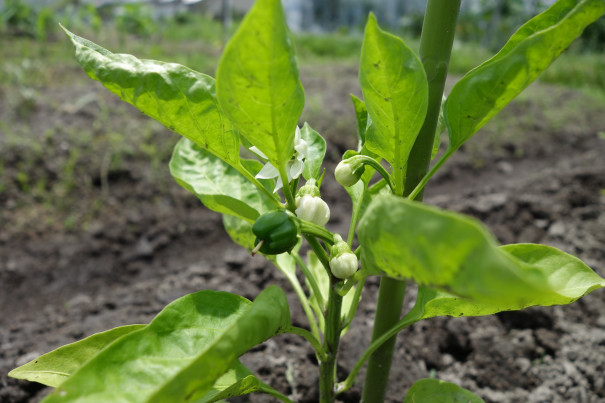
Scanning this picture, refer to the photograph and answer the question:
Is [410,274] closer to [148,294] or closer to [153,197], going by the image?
[148,294]

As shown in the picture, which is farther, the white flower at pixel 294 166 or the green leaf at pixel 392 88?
the white flower at pixel 294 166

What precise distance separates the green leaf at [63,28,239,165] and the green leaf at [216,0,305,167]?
0.09 metres

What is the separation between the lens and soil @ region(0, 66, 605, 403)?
4.22 feet

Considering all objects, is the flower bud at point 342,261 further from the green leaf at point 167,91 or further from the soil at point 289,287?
the soil at point 289,287

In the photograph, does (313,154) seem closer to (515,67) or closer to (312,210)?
(312,210)

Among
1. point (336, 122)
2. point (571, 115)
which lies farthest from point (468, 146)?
point (571, 115)

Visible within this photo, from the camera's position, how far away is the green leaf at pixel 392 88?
21.6 inches

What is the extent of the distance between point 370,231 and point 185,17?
45.5 feet

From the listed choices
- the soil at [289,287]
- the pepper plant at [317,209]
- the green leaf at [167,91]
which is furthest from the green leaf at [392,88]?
the soil at [289,287]

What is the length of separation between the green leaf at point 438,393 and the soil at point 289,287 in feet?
1.42

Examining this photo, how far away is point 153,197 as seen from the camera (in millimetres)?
2592

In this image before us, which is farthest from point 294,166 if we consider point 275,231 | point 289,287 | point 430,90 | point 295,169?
point 289,287

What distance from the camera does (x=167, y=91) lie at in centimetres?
60

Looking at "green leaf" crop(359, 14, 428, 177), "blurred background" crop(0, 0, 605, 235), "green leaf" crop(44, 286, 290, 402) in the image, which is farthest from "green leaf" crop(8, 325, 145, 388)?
"blurred background" crop(0, 0, 605, 235)
